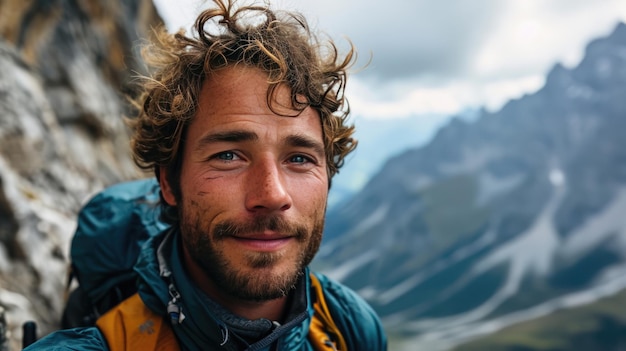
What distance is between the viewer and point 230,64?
3852 millimetres

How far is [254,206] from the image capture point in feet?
11.2

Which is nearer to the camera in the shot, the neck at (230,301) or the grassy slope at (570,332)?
the neck at (230,301)

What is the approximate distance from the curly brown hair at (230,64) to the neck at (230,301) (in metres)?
0.66

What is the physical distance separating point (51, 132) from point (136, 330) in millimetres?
6670

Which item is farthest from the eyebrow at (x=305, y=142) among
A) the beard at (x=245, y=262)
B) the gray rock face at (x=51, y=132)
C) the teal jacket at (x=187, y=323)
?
the gray rock face at (x=51, y=132)

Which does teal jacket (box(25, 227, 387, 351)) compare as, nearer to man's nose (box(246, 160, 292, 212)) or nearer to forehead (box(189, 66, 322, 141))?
man's nose (box(246, 160, 292, 212))

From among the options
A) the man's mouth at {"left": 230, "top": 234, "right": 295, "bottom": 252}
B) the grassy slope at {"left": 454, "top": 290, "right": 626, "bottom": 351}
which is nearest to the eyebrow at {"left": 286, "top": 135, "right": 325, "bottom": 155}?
the man's mouth at {"left": 230, "top": 234, "right": 295, "bottom": 252}

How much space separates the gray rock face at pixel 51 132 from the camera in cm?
611

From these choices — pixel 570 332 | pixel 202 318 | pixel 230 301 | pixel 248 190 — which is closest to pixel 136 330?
pixel 202 318

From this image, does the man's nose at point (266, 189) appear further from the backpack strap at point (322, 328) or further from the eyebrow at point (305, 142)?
the backpack strap at point (322, 328)

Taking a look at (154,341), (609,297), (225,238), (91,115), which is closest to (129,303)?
(154,341)

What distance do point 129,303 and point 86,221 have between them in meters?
1.34

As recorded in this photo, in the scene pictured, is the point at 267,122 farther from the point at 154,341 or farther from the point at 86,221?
the point at 86,221

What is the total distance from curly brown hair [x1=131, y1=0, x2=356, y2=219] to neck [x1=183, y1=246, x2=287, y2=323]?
2.18 feet
